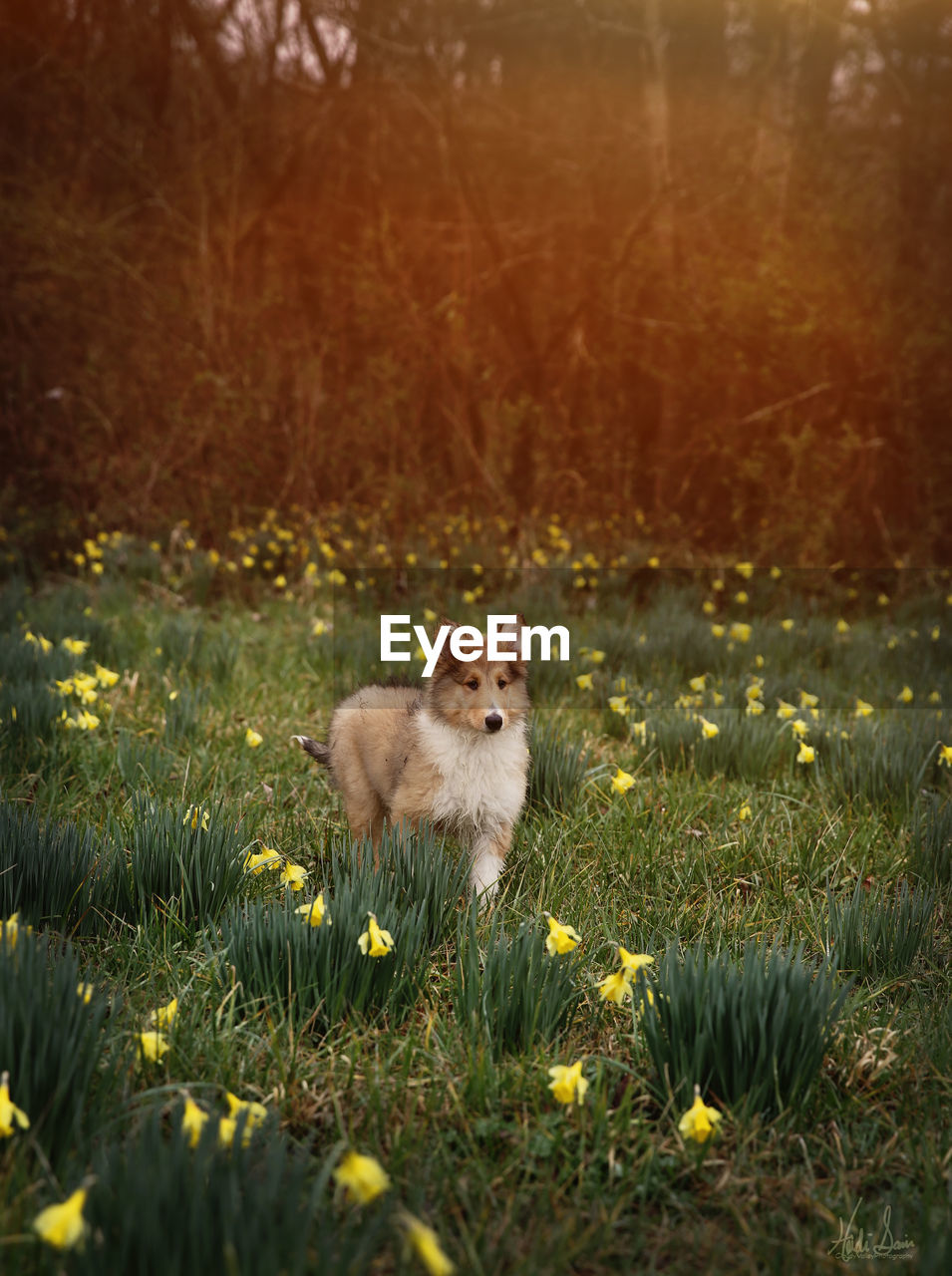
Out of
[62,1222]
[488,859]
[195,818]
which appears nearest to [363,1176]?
[62,1222]

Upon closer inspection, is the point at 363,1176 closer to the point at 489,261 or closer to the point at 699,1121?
the point at 699,1121

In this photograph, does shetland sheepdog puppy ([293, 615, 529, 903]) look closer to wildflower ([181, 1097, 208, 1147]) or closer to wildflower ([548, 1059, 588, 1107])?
wildflower ([548, 1059, 588, 1107])

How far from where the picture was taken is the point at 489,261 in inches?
474

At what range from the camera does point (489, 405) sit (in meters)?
10.3

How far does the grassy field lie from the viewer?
5.37 feet

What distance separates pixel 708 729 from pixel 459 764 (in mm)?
1275

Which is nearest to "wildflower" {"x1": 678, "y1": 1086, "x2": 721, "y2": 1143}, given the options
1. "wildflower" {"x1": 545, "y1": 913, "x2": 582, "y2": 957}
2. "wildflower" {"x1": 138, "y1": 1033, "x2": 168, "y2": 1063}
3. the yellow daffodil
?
"wildflower" {"x1": 545, "y1": 913, "x2": 582, "y2": 957}

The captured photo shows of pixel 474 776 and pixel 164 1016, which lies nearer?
pixel 164 1016

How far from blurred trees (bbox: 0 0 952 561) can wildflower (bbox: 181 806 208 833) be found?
22.5ft

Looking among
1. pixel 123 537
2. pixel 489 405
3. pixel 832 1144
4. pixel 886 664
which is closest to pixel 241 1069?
pixel 832 1144

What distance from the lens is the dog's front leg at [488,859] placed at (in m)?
3.13

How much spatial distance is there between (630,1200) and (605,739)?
317 cm
